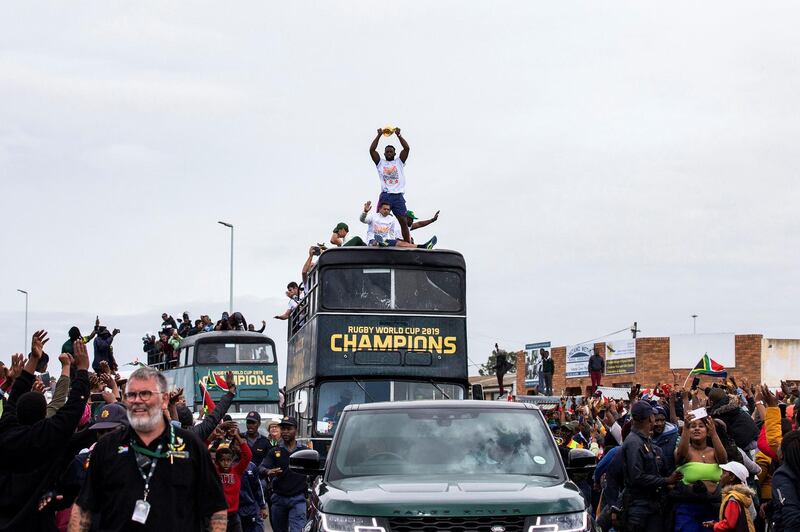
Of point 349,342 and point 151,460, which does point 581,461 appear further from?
point 349,342

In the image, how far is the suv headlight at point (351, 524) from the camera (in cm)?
805

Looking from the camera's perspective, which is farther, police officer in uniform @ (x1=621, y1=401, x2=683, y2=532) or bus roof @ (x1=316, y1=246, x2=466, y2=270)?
bus roof @ (x1=316, y1=246, x2=466, y2=270)

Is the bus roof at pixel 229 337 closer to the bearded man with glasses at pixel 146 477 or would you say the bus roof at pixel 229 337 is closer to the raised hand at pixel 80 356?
the raised hand at pixel 80 356

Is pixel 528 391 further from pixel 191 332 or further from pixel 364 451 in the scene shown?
pixel 364 451

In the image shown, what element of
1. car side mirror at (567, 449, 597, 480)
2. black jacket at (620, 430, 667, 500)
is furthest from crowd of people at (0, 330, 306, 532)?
black jacket at (620, 430, 667, 500)

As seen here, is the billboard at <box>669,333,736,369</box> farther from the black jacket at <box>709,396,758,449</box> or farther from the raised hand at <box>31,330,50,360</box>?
the raised hand at <box>31,330,50,360</box>

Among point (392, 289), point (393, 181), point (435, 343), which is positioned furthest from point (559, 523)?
point (393, 181)

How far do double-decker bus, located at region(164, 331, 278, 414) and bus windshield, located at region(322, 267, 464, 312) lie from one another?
15.1 meters

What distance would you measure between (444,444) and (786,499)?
92.9 inches

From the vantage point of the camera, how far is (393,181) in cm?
2173

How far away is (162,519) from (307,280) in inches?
586

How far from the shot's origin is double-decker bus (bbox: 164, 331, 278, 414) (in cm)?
3422

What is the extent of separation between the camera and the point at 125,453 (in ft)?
21.1

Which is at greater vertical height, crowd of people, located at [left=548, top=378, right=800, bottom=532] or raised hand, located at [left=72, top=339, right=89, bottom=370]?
raised hand, located at [left=72, top=339, right=89, bottom=370]
